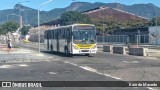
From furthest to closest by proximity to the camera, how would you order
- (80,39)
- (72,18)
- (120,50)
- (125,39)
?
(72,18)
(125,39)
(120,50)
(80,39)

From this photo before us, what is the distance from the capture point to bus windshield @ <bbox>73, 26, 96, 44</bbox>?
36.0 m

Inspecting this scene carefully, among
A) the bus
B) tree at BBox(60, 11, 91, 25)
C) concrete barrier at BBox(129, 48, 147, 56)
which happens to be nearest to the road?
the bus

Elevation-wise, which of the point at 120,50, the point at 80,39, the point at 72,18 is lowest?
the point at 120,50

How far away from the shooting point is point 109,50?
52375 mm

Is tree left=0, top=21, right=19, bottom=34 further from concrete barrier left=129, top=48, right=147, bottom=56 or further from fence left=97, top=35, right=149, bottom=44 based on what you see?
concrete barrier left=129, top=48, right=147, bottom=56

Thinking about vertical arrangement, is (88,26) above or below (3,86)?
above

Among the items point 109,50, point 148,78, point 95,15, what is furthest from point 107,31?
point 148,78

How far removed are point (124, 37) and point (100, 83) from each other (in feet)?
271

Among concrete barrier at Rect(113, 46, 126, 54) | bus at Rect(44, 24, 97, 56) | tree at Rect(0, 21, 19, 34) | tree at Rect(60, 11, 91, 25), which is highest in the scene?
tree at Rect(60, 11, 91, 25)

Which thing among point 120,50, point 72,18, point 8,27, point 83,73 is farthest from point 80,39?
point 72,18

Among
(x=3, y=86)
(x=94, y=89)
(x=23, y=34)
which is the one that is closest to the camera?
(x=94, y=89)

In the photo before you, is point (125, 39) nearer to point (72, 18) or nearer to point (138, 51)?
point (138, 51)

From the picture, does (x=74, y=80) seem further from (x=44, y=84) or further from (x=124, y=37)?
(x=124, y=37)

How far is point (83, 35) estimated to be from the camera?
3622cm
